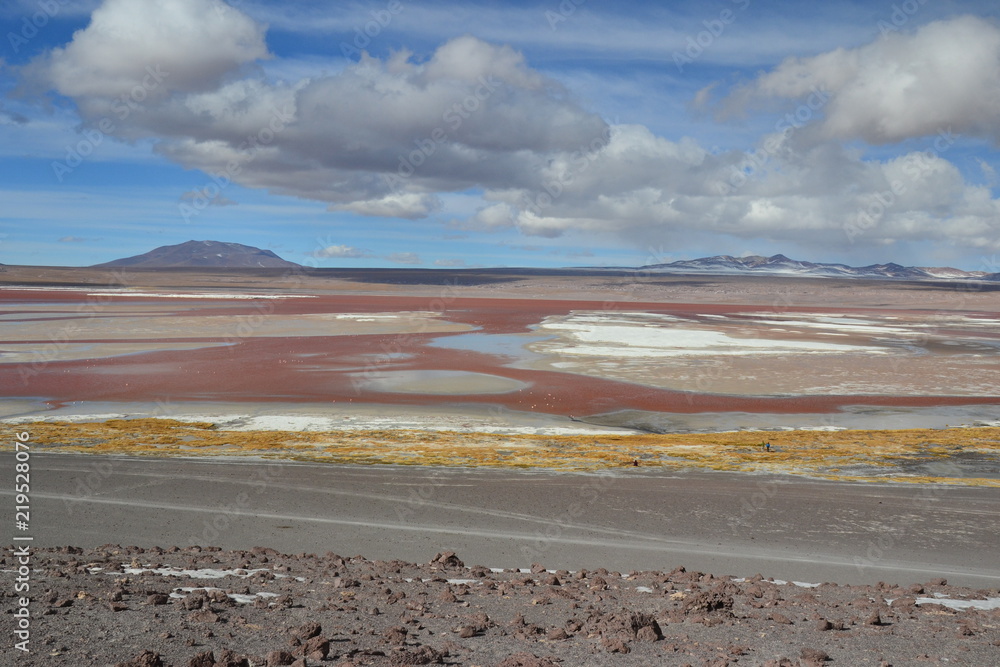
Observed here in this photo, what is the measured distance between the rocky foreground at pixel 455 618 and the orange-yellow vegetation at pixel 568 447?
832cm

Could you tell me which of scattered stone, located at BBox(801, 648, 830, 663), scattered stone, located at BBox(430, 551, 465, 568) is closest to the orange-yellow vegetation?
scattered stone, located at BBox(430, 551, 465, 568)

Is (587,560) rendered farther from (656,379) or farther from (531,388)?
(656,379)

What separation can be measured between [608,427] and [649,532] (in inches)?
469

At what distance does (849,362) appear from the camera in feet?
137

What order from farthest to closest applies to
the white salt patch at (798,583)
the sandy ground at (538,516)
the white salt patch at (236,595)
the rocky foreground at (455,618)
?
the sandy ground at (538,516), the white salt patch at (798,583), the white salt patch at (236,595), the rocky foreground at (455,618)

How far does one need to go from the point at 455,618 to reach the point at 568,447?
12.9 meters

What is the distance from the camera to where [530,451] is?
791 inches

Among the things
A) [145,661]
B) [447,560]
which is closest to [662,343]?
[447,560]

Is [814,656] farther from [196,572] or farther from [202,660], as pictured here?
[196,572]

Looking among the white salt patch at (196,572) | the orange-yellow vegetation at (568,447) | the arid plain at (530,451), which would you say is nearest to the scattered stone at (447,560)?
the arid plain at (530,451)

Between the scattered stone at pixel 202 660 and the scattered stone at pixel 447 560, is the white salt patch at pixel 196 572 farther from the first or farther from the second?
the scattered stone at pixel 202 660

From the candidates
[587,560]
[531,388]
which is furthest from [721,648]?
[531,388]

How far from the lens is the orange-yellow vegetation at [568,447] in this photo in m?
18.3

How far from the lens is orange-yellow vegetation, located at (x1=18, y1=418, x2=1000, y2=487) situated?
18328 mm
